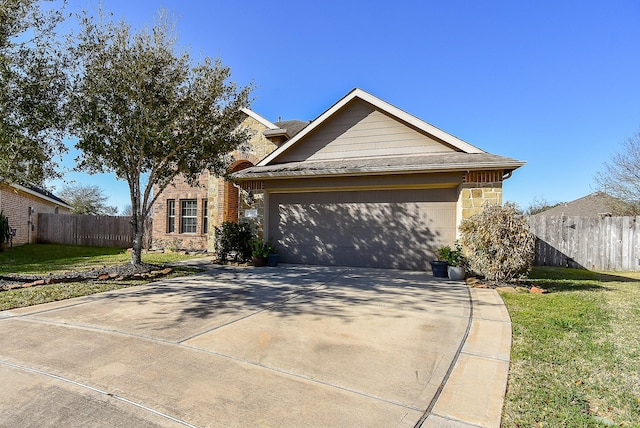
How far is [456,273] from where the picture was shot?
8.02m

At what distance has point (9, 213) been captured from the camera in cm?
1606

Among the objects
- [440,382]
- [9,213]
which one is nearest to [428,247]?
[440,382]

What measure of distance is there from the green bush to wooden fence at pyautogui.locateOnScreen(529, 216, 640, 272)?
32.4 ft

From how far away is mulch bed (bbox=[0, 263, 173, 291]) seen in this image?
6836 millimetres

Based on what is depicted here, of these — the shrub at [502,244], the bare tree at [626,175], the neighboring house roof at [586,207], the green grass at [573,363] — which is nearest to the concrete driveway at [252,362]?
the green grass at [573,363]

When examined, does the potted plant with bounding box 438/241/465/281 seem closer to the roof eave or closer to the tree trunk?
the roof eave

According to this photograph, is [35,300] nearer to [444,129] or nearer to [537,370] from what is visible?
[537,370]

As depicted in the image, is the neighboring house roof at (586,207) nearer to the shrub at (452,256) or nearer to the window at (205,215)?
the shrub at (452,256)

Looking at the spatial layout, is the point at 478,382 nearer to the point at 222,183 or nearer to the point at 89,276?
the point at 89,276

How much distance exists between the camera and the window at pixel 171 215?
1525cm

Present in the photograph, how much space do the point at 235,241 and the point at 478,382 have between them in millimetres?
8879

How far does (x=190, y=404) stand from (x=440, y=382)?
2123 millimetres

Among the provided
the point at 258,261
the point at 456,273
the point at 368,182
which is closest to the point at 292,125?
the point at 368,182

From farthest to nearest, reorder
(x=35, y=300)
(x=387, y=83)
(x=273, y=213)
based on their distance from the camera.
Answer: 1. (x=387, y=83)
2. (x=273, y=213)
3. (x=35, y=300)
